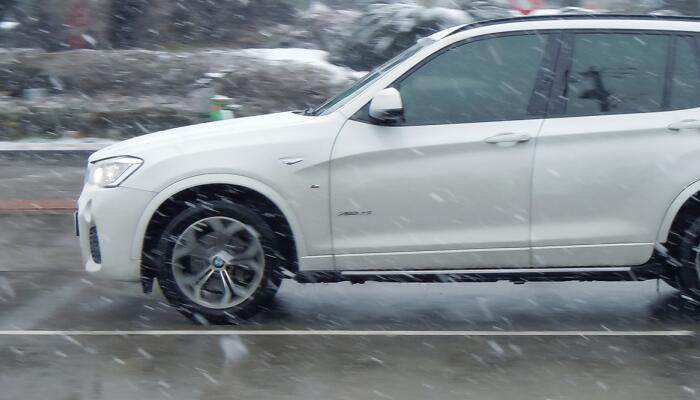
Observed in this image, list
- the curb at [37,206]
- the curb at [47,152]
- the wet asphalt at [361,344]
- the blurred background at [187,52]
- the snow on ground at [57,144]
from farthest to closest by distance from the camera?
the blurred background at [187,52], the snow on ground at [57,144], the curb at [47,152], the curb at [37,206], the wet asphalt at [361,344]

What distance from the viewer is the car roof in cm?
691

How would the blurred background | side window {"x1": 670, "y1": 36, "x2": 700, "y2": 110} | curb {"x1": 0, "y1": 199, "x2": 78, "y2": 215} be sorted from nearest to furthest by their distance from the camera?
side window {"x1": 670, "y1": 36, "x2": 700, "y2": 110}, curb {"x1": 0, "y1": 199, "x2": 78, "y2": 215}, the blurred background

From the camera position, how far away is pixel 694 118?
6.67 metres

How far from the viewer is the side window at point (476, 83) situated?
6773 mm

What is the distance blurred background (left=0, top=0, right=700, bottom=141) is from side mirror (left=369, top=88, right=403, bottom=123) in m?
8.43

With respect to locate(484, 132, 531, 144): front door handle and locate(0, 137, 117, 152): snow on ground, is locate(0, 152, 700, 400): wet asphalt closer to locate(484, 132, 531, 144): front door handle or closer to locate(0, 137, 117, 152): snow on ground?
locate(484, 132, 531, 144): front door handle

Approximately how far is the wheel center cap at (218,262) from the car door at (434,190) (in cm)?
70

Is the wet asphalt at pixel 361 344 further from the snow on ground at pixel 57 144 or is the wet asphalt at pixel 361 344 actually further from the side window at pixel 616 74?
the snow on ground at pixel 57 144

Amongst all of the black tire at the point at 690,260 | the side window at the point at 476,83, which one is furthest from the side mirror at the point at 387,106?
the black tire at the point at 690,260

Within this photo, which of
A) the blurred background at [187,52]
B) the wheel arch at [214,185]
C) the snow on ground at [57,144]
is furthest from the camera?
the blurred background at [187,52]

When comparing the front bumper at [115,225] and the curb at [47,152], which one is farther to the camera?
the curb at [47,152]

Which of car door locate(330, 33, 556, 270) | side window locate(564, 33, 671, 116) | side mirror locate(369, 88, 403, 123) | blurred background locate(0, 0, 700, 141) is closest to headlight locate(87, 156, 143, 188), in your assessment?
car door locate(330, 33, 556, 270)

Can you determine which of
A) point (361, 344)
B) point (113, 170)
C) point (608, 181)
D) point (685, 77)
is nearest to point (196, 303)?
point (113, 170)

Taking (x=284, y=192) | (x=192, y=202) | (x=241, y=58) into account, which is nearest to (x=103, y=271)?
(x=192, y=202)
